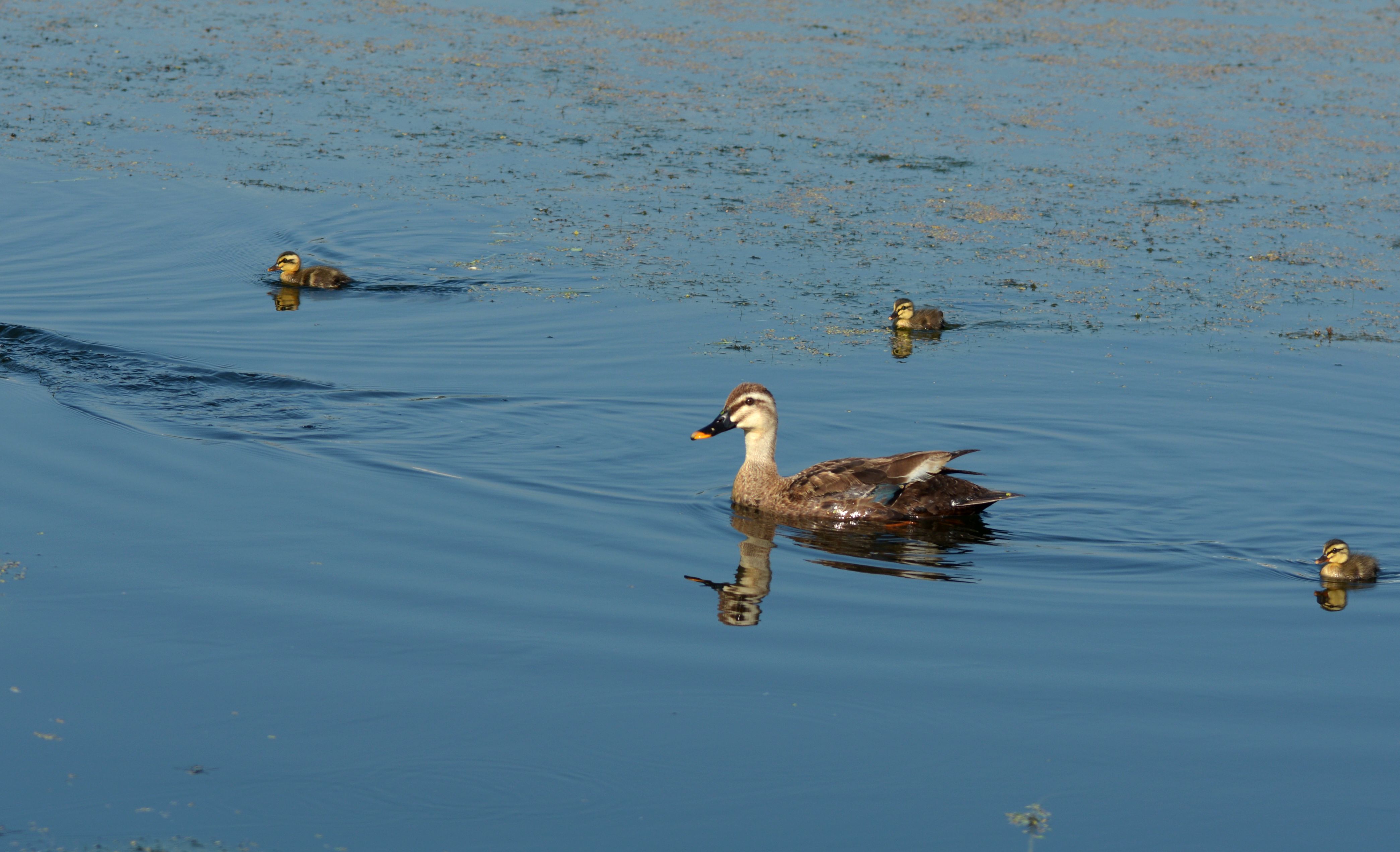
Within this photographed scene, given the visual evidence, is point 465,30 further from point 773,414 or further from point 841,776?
point 841,776

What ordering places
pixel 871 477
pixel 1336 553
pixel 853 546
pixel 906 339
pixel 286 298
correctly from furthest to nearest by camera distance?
1. pixel 286 298
2. pixel 906 339
3. pixel 871 477
4. pixel 853 546
5. pixel 1336 553

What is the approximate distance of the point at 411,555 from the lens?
7.80 m

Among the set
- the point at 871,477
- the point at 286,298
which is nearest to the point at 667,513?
the point at 871,477

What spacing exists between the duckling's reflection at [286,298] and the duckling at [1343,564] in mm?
8472

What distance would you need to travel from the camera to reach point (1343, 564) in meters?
8.10

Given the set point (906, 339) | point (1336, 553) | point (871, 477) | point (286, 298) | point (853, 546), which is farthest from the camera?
point (286, 298)

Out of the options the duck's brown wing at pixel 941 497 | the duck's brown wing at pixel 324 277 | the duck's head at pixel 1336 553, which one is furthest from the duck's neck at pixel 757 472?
the duck's brown wing at pixel 324 277

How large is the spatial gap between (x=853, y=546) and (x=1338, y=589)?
2.61m

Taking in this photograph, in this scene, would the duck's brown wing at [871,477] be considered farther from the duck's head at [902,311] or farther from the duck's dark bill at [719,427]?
the duck's head at [902,311]

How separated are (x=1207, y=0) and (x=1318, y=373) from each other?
15.5 metres

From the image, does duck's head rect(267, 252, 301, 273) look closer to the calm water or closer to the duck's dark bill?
the calm water

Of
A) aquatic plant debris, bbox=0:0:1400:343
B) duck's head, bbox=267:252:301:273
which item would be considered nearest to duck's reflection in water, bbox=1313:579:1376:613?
aquatic plant debris, bbox=0:0:1400:343

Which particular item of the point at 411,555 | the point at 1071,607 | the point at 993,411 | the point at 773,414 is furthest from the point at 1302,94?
the point at 411,555

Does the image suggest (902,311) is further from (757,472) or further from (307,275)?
(307,275)
